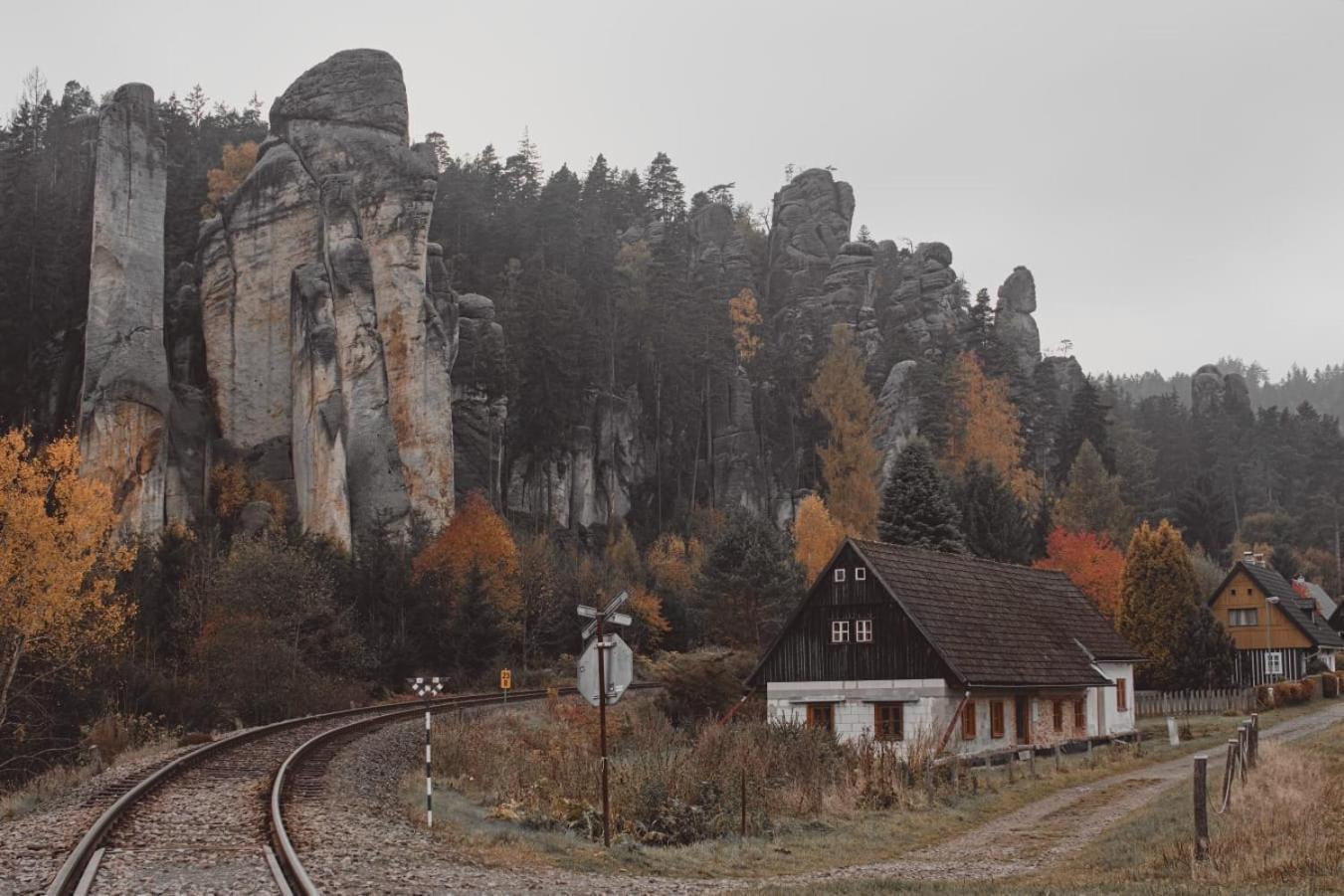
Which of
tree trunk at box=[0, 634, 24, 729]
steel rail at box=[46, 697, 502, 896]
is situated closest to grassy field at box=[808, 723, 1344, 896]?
steel rail at box=[46, 697, 502, 896]

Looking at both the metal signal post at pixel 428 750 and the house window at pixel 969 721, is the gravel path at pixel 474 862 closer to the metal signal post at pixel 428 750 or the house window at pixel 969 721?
the metal signal post at pixel 428 750

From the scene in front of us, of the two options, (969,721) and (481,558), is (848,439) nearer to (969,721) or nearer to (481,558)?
(481,558)

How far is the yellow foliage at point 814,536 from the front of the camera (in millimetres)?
66188

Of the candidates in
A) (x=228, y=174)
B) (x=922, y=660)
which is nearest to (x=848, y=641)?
(x=922, y=660)

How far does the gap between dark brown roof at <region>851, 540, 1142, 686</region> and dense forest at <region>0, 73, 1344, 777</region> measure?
13560mm

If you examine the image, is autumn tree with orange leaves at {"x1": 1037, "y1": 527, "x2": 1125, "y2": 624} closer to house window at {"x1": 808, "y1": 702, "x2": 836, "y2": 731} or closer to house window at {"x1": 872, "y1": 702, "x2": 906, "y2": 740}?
house window at {"x1": 808, "y1": 702, "x2": 836, "y2": 731}

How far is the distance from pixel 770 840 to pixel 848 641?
638 inches

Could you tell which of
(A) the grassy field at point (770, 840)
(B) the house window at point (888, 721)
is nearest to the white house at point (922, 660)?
(B) the house window at point (888, 721)

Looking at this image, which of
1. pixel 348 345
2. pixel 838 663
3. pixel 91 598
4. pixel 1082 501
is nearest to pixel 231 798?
pixel 91 598

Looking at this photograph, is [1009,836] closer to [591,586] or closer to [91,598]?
[91,598]

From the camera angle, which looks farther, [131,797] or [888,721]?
[888,721]

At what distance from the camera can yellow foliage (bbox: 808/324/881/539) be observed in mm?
77812

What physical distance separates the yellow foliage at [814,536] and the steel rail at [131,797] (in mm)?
36224

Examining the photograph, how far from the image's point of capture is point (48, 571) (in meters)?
30.4
